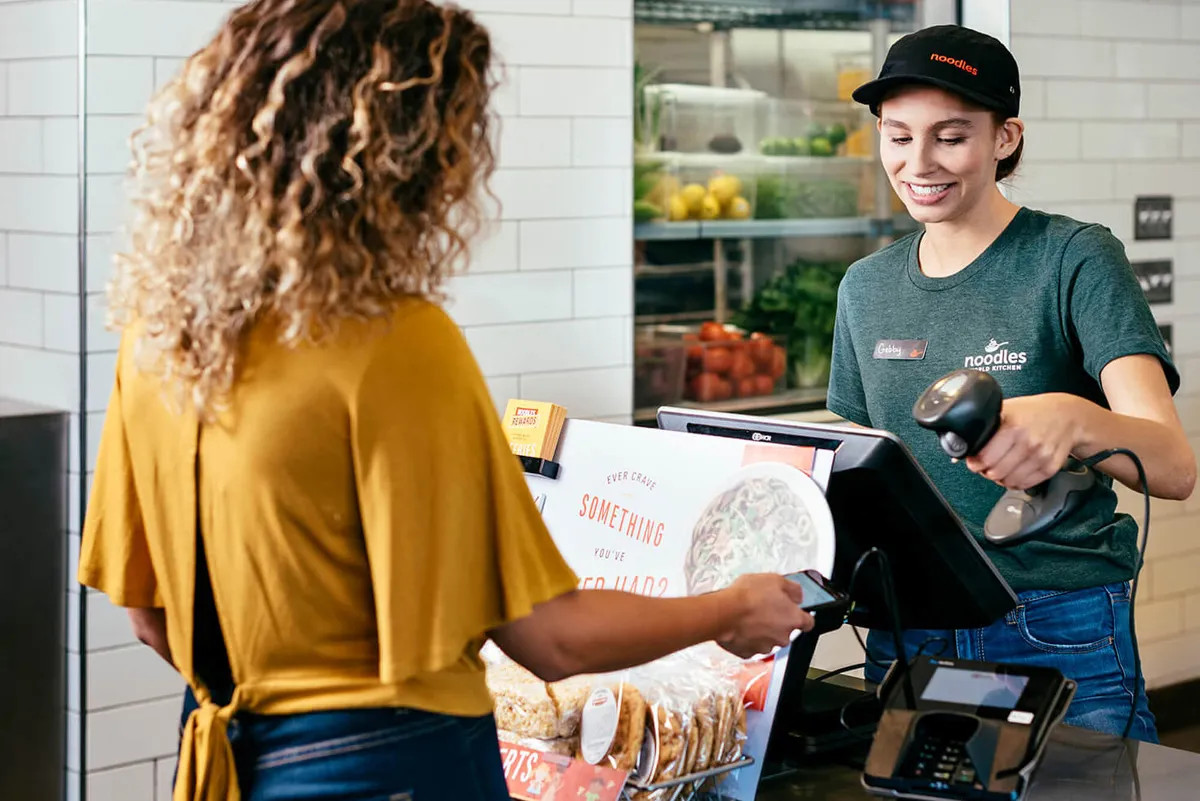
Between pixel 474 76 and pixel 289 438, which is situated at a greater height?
pixel 474 76

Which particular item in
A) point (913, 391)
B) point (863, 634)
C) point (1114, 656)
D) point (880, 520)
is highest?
point (913, 391)

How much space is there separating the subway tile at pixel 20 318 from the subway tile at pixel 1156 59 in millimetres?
3169

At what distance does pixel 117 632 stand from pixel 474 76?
2006mm

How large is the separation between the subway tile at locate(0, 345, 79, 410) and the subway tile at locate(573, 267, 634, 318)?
121 centimetres

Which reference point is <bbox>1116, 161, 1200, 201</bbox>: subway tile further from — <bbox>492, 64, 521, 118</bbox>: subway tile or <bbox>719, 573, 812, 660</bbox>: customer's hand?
<bbox>719, 573, 812, 660</bbox>: customer's hand

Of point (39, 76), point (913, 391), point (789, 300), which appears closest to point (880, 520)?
point (913, 391)

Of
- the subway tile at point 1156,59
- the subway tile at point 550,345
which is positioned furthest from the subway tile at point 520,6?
the subway tile at point 1156,59

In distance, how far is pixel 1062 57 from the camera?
4180 mm

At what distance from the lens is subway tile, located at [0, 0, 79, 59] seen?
9.11 ft

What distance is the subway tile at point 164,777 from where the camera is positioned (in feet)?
9.59

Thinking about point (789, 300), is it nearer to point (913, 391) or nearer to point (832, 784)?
point (913, 391)

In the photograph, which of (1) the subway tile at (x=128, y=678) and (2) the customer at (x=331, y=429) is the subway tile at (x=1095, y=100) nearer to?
(1) the subway tile at (x=128, y=678)

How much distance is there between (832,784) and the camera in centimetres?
158

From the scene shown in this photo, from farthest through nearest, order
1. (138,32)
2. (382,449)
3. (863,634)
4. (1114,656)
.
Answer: (863,634) → (138,32) → (1114,656) → (382,449)
